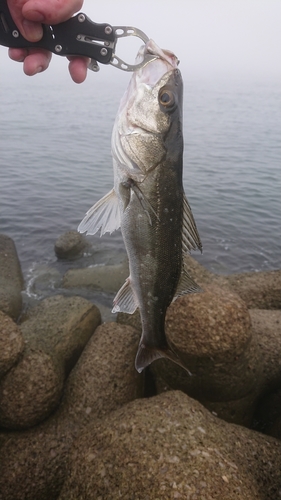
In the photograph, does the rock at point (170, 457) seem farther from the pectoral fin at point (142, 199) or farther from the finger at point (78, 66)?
the finger at point (78, 66)

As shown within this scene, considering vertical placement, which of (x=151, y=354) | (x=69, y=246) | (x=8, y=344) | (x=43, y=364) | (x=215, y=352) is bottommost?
(x=69, y=246)

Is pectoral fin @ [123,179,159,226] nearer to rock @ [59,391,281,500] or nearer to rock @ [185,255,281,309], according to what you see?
rock @ [59,391,281,500]

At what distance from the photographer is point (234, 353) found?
17.0ft

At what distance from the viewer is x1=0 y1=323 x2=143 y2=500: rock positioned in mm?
4523

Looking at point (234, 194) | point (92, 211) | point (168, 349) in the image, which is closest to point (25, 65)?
point (92, 211)

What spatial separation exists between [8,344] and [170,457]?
8.54 ft

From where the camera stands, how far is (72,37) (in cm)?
296

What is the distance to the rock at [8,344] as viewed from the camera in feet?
16.7

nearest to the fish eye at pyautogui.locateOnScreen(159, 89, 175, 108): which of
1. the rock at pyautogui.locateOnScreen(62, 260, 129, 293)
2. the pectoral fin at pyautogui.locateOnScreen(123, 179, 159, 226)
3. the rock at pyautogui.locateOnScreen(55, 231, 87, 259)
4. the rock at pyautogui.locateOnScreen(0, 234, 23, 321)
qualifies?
the pectoral fin at pyautogui.locateOnScreen(123, 179, 159, 226)

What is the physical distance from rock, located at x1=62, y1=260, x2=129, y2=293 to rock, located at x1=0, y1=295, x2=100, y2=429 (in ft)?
11.1

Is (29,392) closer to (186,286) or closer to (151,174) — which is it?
(186,286)

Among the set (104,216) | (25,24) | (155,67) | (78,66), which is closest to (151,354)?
(104,216)

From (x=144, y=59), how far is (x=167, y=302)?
183cm

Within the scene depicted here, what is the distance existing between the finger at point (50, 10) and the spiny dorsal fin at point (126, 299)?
2021mm
